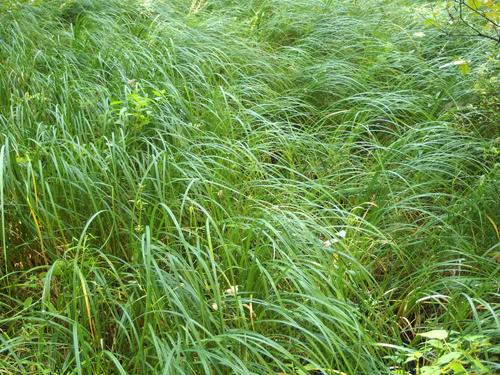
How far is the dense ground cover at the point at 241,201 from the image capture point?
6.72 ft

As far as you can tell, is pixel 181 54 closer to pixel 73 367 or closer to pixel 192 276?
pixel 192 276

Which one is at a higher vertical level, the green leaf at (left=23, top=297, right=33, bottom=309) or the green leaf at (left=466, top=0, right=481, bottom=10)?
the green leaf at (left=466, top=0, right=481, bottom=10)

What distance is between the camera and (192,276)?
2189mm

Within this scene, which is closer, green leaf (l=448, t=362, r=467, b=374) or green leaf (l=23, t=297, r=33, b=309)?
green leaf (l=448, t=362, r=467, b=374)

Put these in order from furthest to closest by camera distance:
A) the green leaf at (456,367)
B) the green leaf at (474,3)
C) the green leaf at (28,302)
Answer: the green leaf at (474,3) → the green leaf at (28,302) → the green leaf at (456,367)

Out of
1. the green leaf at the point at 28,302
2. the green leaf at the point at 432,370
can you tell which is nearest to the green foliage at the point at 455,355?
the green leaf at the point at 432,370

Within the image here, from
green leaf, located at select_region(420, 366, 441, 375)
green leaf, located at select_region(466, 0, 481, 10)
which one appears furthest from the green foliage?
green leaf, located at select_region(466, 0, 481, 10)

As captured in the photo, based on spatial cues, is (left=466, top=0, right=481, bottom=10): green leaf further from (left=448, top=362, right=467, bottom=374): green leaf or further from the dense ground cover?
(left=448, top=362, right=467, bottom=374): green leaf

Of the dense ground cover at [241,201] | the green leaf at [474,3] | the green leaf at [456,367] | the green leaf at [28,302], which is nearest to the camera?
the green leaf at [456,367]

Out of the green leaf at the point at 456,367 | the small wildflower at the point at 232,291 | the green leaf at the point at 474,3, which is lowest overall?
the small wildflower at the point at 232,291

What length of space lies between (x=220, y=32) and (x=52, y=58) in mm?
1442

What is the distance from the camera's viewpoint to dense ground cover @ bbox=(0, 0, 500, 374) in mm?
2049

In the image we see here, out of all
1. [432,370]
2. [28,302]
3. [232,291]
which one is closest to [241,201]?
[232,291]

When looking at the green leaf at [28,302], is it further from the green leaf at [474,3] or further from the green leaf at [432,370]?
the green leaf at [474,3]
